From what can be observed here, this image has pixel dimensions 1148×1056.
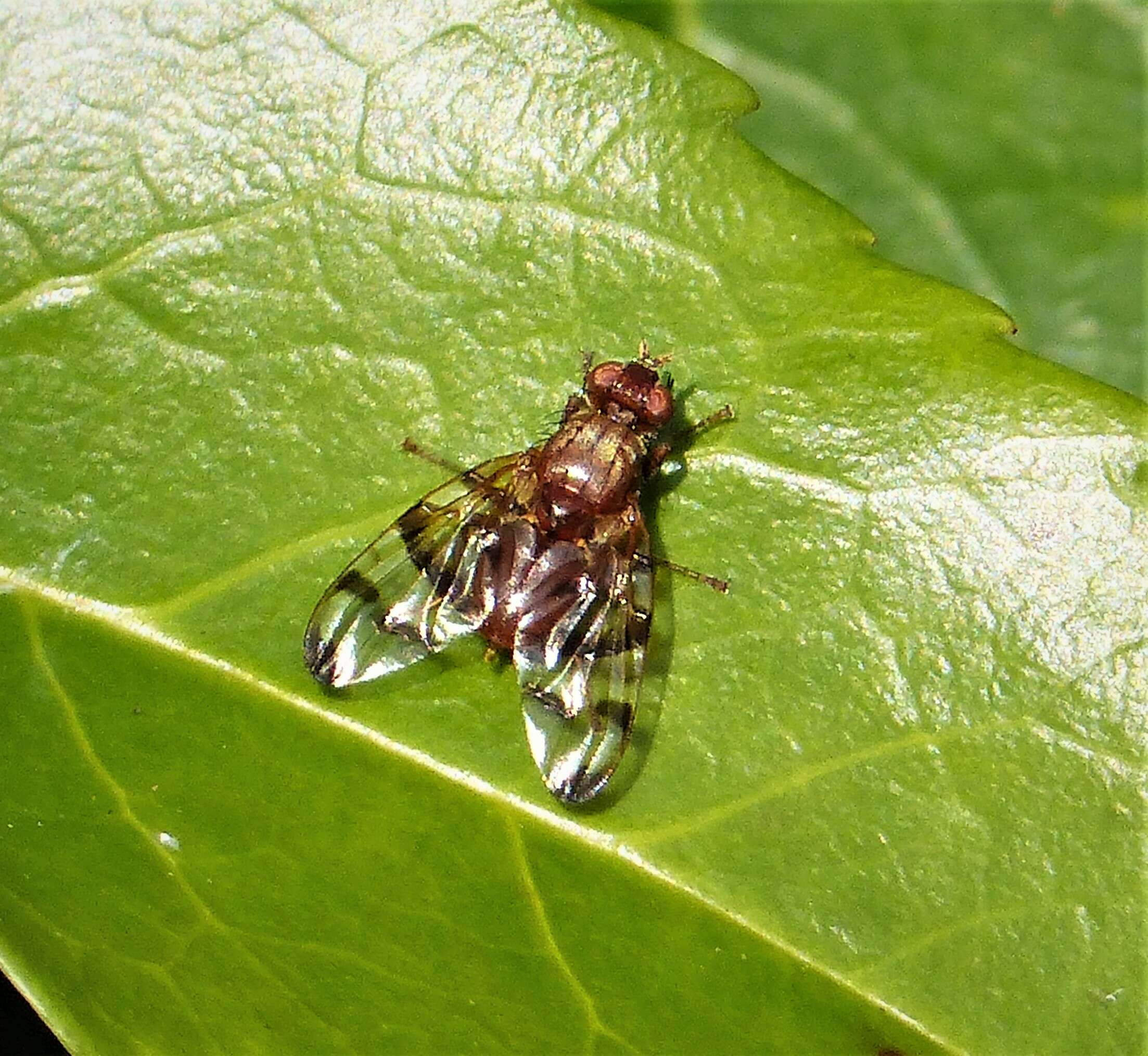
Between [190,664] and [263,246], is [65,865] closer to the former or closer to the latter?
[190,664]

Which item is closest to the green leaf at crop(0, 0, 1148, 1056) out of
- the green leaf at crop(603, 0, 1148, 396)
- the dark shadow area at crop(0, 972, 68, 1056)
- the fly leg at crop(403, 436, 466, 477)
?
the fly leg at crop(403, 436, 466, 477)

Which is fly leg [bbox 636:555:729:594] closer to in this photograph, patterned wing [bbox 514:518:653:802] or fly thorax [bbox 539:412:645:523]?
patterned wing [bbox 514:518:653:802]

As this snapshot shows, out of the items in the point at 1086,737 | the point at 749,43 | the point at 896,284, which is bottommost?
the point at 1086,737

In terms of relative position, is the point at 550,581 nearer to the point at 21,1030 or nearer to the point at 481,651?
the point at 481,651

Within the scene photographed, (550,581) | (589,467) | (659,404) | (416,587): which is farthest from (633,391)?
(416,587)

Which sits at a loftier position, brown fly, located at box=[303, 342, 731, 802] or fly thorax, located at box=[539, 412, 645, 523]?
fly thorax, located at box=[539, 412, 645, 523]

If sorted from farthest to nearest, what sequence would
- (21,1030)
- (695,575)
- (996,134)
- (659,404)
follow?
(996,134), (21,1030), (659,404), (695,575)

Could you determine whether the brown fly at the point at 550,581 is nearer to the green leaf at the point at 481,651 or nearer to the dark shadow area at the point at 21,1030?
the green leaf at the point at 481,651

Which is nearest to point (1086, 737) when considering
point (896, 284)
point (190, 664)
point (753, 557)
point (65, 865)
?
point (753, 557)
